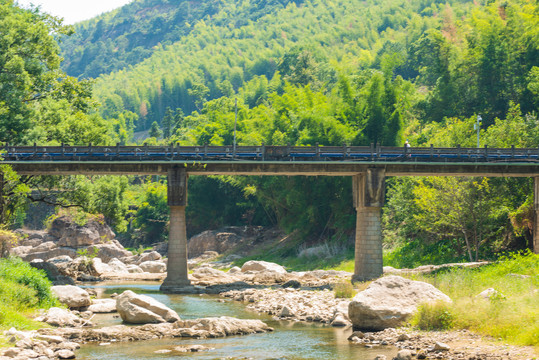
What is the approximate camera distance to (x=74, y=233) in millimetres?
78250

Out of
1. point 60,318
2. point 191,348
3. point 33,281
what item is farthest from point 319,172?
point 191,348

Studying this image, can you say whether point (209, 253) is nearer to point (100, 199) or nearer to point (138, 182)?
point (100, 199)

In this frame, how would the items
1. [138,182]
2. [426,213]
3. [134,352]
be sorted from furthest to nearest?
[138,182]
[426,213]
[134,352]

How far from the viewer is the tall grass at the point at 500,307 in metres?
23.4

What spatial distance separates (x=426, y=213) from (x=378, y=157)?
22.9ft

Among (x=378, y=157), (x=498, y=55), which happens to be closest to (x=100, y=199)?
(x=378, y=157)

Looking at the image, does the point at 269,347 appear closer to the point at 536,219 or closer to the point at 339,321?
the point at 339,321

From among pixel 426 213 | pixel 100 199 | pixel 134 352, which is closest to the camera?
pixel 134 352

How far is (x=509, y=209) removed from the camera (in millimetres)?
50469

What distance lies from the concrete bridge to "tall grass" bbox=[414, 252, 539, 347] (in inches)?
615

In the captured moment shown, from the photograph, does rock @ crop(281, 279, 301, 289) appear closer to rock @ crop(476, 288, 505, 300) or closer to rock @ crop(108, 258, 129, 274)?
rock @ crop(108, 258, 129, 274)

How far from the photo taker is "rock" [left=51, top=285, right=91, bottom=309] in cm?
3538

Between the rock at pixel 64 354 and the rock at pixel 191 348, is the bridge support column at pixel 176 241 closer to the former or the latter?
the rock at pixel 191 348

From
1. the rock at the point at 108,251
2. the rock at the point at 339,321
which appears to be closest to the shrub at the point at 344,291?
the rock at the point at 339,321
